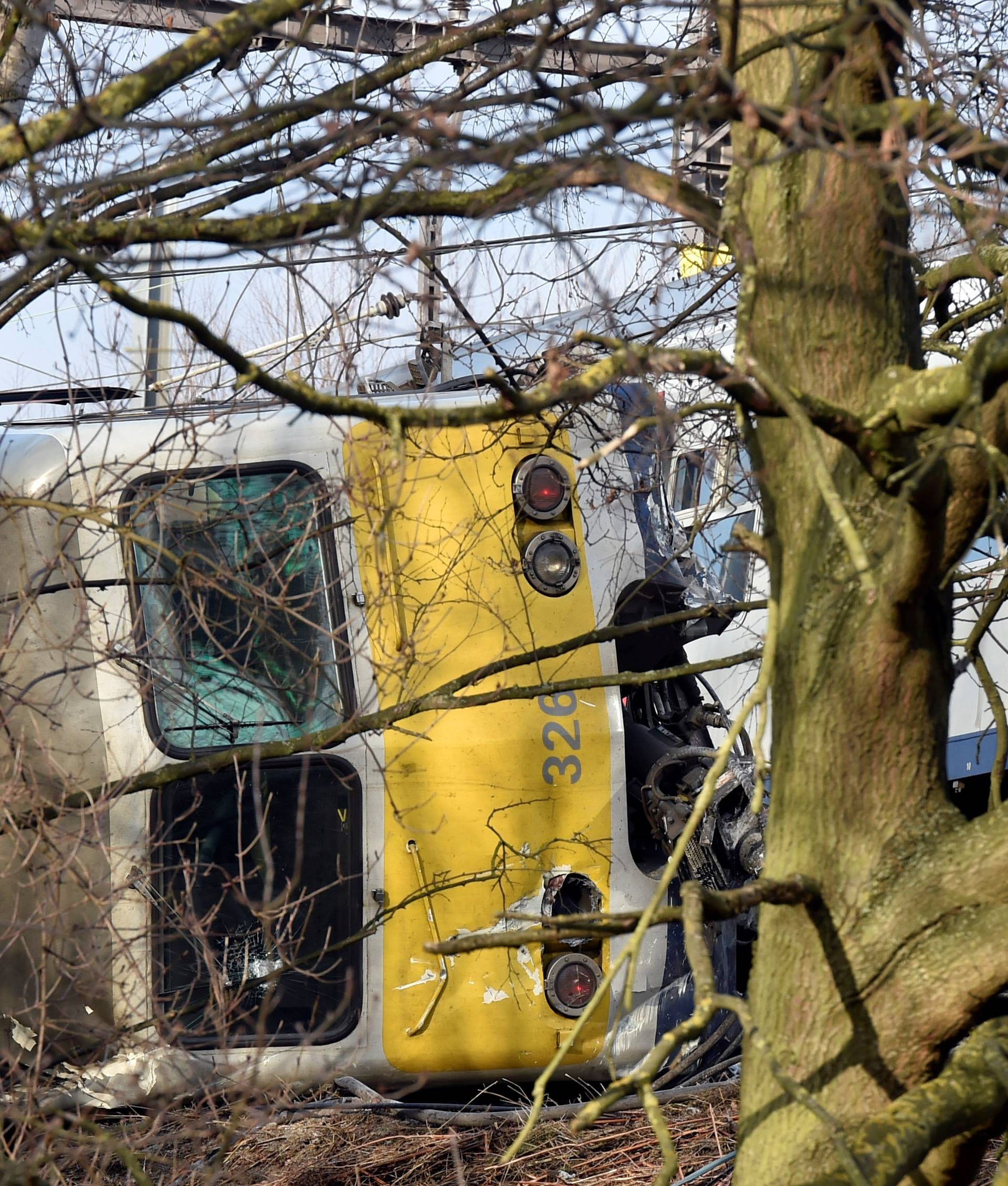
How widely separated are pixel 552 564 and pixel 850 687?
8.59ft

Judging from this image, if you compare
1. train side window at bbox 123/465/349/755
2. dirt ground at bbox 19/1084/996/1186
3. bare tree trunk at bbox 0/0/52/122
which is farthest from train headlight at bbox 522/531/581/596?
bare tree trunk at bbox 0/0/52/122

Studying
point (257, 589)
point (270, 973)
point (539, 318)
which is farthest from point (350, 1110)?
point (539, 318)

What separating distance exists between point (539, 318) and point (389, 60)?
3.63 feet

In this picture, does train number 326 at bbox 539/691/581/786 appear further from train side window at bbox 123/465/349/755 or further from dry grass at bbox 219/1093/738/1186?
dry grass at bbox 219/1093/738/1186

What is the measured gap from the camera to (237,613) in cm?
436

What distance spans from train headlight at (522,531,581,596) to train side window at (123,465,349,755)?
725mm

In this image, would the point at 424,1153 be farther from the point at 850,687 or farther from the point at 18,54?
the point at 18,54

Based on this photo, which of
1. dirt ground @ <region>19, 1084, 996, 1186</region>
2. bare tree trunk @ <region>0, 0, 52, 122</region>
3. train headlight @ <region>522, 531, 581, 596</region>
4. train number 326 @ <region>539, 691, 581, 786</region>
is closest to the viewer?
bare tree trunk @ <region>0, 0, 52, 122</region>

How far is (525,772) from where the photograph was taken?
4.82 metres

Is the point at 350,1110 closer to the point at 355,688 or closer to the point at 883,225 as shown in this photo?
the point at 355,688

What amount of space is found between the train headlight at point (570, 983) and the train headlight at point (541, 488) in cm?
159

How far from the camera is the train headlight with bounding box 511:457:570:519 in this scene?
16.5ft

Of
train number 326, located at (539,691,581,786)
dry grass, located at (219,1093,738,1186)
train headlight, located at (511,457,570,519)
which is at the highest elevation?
train headlight, located at (511,457,570,519)

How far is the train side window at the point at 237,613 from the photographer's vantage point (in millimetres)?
4043
